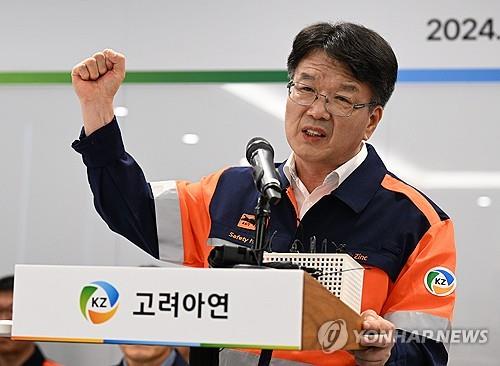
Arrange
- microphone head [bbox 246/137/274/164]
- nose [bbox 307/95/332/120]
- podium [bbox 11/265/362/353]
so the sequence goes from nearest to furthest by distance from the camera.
A: 1. podium [bbox 11/265/362/353]
2. microphone head [bbox 246/137/274/164]
3. nose [bbox 307/95/332/120]

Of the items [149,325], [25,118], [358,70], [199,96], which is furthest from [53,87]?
[149,325]

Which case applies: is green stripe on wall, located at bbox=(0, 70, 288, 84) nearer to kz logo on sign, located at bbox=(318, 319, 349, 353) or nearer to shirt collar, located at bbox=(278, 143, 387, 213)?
shirt collar, located at bbox=(278, 143, 387, 213)

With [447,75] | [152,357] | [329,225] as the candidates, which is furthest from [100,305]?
[447,75]

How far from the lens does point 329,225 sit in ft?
6.87

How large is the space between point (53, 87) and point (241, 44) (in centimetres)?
73

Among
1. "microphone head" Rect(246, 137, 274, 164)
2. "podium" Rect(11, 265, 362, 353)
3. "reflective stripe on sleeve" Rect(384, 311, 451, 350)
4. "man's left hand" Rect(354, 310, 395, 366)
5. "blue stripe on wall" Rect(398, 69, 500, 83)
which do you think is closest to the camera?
"podium" Rect(11, 265, 362, 353)

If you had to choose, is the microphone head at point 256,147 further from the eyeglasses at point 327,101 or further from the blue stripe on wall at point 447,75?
the blue stripe on wall at point 447,75

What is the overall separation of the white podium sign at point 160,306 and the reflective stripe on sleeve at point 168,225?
830 mm

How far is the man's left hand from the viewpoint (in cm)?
154

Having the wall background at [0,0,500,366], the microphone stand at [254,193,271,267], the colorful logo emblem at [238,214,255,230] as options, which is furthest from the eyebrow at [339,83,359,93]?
the wall background at [0,0,500,366]

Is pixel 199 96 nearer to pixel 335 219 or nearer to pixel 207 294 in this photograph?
pixel 335 219

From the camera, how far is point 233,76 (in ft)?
11.5

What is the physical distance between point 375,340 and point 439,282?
1.65 ft

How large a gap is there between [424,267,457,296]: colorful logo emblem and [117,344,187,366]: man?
1349mm
